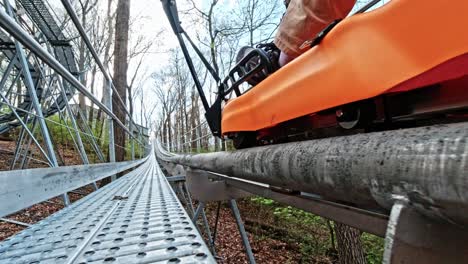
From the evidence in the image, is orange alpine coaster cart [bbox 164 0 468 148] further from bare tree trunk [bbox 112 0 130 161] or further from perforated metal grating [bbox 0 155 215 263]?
bare tree trunk [bbox 112 0 130 161]

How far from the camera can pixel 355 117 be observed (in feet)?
2.83

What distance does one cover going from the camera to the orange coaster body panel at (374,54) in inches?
22.2

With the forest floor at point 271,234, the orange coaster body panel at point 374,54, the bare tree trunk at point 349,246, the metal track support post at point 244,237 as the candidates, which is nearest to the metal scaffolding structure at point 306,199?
the orange coaster body panel at point 374,54

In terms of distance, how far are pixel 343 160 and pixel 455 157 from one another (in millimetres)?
212

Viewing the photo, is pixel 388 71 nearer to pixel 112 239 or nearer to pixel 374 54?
pixel 374 54

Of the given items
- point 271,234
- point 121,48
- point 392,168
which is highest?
point 121,48

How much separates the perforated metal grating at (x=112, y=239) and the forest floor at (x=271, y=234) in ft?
9.79

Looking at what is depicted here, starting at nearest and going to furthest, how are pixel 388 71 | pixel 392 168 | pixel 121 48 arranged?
pixel 392 168
pixel 388 71
pixel 121 48

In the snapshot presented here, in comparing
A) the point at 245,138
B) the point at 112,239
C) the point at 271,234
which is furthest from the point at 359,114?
the point at 271,234

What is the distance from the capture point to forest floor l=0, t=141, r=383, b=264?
455 cm

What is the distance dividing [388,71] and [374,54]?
5 centimetres

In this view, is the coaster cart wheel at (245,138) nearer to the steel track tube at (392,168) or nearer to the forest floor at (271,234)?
the steel track tube at (392,168)

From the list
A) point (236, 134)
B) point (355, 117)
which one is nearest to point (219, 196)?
point (236, 134)

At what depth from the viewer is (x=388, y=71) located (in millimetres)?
659
